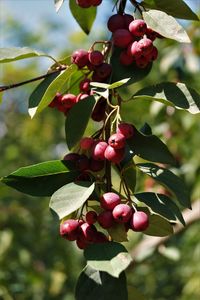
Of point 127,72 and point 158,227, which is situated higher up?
point 127,72

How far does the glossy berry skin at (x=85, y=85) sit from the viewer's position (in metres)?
1.08

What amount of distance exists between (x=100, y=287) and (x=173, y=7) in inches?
19.4

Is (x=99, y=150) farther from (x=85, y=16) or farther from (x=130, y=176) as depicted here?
(x=85, y=16)

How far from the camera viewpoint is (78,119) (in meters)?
1.05

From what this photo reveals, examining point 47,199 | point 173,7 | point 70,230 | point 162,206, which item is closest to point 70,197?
point 70,230

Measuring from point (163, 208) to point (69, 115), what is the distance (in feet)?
0.75

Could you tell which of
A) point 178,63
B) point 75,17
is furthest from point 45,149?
point 75,17

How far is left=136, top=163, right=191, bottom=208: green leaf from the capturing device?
40.2 inches

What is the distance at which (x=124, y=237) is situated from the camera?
0.92 metres

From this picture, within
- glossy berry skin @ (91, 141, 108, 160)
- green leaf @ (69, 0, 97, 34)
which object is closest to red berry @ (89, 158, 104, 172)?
glossy berry skin @ (91, 141, 108, 160)

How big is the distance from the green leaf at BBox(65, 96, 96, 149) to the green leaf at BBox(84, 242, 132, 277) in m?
0.22

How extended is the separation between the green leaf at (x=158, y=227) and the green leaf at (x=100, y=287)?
0.29 feet

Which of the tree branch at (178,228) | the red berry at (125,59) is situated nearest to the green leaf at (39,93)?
the red berry at (125,59)

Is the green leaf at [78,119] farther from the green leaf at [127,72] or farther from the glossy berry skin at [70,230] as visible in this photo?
the glossy berry skin at [70,230]
